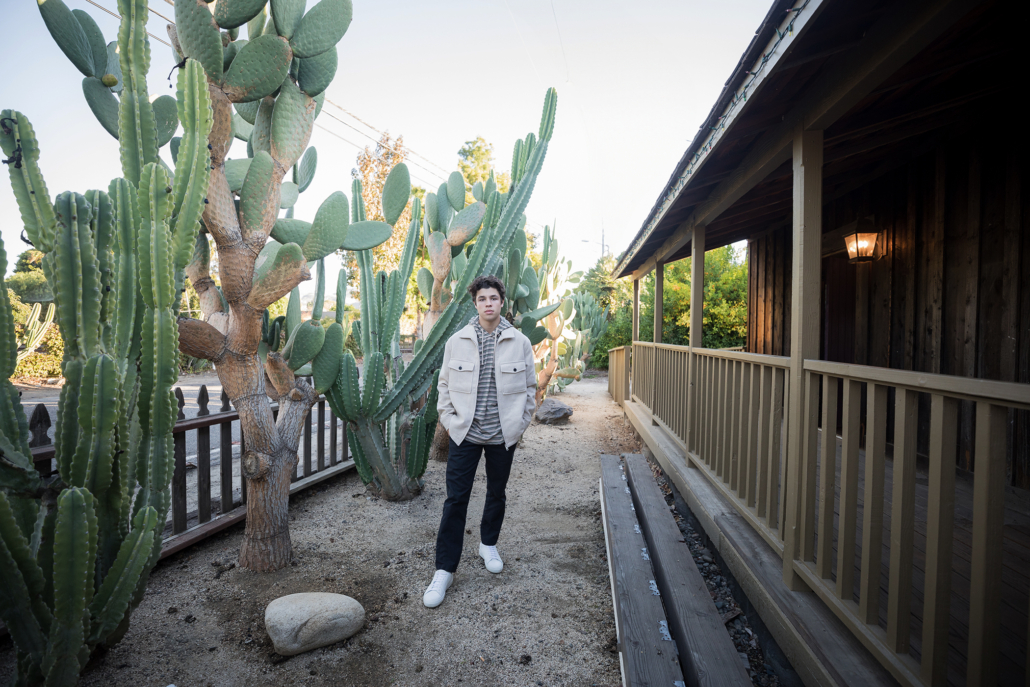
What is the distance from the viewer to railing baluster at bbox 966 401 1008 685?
1222mm

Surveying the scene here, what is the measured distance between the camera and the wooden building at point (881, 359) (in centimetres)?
148

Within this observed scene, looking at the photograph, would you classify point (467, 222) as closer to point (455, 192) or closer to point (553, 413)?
point (455, 192)

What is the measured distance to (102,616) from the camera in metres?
1.86

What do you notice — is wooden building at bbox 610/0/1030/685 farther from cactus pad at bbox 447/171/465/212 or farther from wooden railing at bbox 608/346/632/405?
wooden railing at bbox 608/346/632/405

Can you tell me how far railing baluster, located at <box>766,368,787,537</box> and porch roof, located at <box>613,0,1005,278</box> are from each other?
1.29 metres

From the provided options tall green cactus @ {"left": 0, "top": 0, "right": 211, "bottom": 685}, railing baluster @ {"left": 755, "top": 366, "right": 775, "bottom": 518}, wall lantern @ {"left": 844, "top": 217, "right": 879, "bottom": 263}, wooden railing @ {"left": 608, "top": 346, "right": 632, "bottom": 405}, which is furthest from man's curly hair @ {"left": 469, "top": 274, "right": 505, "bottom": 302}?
wooden railing @ {"left": 608, "top": 346, "right": 632, "bottom": 405}

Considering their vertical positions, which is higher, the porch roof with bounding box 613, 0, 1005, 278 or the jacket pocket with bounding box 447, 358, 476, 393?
the porch roof with bounding box 613, 0, 1005, 278

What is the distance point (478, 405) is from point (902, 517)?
6.09ft

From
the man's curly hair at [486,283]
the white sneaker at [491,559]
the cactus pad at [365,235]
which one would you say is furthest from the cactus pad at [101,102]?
the white sneaker at [491,559]

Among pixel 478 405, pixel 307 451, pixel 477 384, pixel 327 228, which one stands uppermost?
pixel 327 228

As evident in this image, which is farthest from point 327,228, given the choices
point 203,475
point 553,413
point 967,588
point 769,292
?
point 553,413

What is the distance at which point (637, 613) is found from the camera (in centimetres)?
213

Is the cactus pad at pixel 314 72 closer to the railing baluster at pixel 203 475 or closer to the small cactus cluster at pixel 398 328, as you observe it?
the small cactus cluster at pixel 398 328

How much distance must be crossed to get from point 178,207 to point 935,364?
16.2ft
